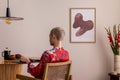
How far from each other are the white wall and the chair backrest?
6.36 feet

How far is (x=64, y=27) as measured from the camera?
4.82m

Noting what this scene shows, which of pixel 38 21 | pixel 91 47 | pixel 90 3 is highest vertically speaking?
pixel 90 3

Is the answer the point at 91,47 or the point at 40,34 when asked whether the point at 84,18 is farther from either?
the point at 40,34

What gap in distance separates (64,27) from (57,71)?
2.06 metres

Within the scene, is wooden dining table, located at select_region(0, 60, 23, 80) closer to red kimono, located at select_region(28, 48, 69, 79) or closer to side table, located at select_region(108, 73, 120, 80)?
red kimono, located at select_region(28, 48, 69, 79)

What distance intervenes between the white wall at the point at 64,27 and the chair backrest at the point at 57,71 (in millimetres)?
1940

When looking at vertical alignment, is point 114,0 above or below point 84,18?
above

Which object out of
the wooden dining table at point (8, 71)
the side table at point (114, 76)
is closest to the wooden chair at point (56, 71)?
the wooden dining table at point (8, 71)

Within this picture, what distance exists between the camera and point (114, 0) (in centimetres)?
486

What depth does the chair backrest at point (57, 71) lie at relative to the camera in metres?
2.72

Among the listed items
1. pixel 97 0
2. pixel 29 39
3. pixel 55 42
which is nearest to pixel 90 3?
pixel 97 0

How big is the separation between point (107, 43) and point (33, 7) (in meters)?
1.49

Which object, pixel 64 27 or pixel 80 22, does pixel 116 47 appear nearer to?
pixel 80 22

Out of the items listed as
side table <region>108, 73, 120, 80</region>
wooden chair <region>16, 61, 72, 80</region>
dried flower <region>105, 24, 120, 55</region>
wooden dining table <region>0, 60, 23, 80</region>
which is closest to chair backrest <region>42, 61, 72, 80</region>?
wooden chair <region>16, 61, 72, 80</region>
